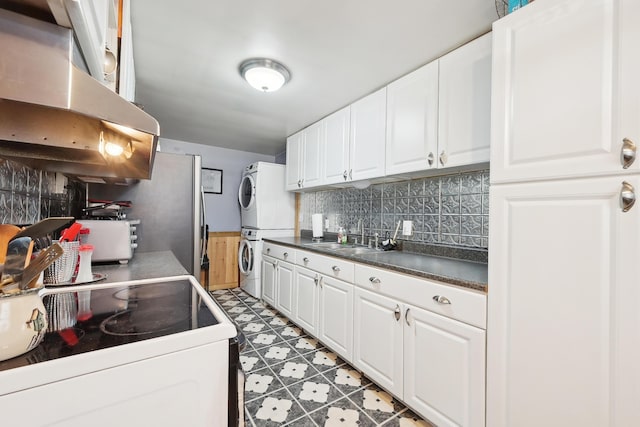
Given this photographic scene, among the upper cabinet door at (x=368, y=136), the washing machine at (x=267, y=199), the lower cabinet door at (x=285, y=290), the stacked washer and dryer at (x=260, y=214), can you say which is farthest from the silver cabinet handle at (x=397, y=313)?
the washing machine at (x=267, y=199)

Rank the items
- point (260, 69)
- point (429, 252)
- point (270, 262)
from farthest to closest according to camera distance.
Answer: point (270, 262) < point (429, 252) < point (260, 69)

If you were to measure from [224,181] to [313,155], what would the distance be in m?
1.98

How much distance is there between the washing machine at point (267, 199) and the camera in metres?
3.63

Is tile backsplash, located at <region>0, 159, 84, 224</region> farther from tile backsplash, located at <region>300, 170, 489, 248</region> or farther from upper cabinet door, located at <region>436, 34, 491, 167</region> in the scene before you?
tile backsplash, located at <region>300, 170, 489, 248</region>

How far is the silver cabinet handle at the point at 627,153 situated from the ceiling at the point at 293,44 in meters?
0.97

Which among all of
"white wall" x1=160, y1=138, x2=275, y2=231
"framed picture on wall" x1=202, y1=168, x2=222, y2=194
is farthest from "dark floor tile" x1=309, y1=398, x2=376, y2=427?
"framed picture on wall" x1=202, y1=168, x2=222, y2=194

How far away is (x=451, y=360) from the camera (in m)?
1.31

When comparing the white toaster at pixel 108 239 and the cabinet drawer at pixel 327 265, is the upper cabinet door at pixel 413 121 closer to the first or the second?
the cabinet drawer at pixel 327 265

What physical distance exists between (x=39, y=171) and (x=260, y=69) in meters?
1.37

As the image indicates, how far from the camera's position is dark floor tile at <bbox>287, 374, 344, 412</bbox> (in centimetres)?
161

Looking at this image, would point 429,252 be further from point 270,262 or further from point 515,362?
point 270,262

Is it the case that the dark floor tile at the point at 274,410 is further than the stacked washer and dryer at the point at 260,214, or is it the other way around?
the stacked washer and dryer at the point at 260,214

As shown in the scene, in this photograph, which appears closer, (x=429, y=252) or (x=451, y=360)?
(x=451, y=360)

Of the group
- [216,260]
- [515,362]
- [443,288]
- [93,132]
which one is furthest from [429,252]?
[216,260]
